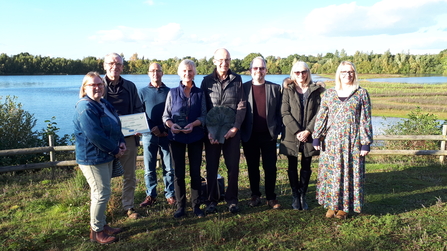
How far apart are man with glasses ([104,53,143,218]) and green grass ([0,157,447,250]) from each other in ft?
1.31

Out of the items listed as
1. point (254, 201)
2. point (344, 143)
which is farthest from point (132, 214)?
point (344, 143)

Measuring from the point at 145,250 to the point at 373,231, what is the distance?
9.62 feet

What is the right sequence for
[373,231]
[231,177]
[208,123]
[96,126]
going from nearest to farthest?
[96,126] < [373,231] < [208,123] < [231,177]

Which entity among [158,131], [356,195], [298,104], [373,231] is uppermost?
[298,104]

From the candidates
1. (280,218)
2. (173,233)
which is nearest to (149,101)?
(173,233)

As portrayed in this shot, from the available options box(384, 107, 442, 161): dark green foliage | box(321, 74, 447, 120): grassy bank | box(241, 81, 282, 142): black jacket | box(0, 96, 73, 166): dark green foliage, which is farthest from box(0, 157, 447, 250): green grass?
box(321, 74, 447, 120): grassy bank

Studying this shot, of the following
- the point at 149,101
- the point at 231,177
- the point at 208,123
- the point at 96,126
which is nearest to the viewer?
the point at 96,126

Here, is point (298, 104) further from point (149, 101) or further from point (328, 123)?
point (149, 101)

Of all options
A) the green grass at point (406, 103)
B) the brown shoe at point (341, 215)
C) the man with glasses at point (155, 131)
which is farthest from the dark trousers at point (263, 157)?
the green grass at point (406, 103)

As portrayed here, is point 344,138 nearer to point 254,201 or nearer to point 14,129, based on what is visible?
point 254,201

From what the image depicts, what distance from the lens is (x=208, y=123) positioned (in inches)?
180

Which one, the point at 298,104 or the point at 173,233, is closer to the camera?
the point at 173,233

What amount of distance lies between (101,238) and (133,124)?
61.6 inches

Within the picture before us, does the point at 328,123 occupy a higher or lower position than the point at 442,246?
higher
